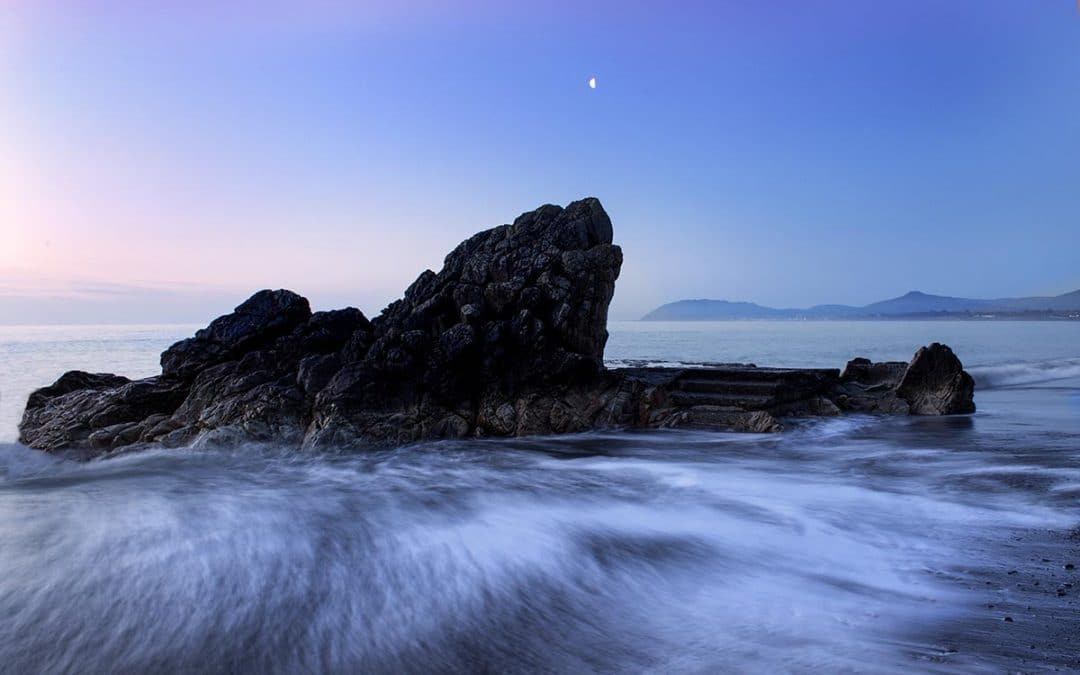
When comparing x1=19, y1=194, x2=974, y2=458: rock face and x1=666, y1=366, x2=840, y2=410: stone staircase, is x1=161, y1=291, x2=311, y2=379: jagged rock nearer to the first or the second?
x1=19, y1=194, x2=974, y2=458: rock face

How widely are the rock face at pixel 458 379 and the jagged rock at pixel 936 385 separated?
0.03 meters

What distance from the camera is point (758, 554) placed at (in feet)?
22.0

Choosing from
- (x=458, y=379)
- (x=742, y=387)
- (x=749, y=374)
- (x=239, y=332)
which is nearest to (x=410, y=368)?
(x=458, y=379)

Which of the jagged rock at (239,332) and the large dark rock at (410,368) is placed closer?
the large dark rock at (410,368)

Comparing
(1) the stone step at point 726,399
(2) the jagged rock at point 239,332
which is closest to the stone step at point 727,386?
(1) the stone step at point 726,399

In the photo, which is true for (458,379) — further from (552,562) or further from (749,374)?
(552,562)

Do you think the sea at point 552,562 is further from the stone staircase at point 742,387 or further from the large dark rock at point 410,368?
the stone staircase at point 742,387

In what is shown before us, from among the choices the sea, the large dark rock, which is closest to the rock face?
the large dark rock

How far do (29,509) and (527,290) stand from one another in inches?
388

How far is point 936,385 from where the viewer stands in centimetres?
1648

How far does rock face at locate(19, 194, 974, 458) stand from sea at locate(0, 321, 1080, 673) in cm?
146

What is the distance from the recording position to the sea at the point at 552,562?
4.57 metres

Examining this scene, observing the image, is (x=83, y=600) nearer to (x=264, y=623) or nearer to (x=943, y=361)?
(x=264, y=623)

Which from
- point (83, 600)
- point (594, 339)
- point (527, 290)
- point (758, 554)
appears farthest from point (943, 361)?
point (83, 600)
